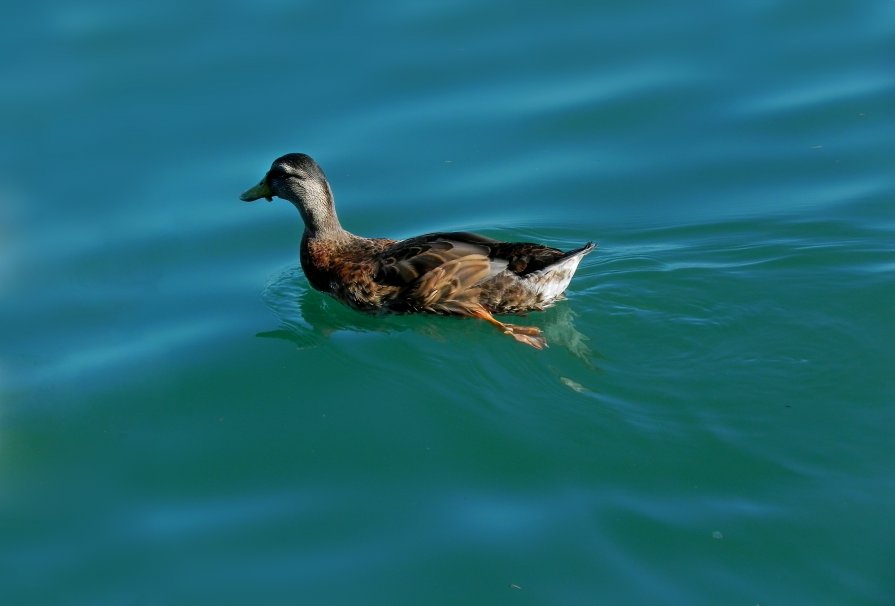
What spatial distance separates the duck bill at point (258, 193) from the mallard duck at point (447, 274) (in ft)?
1.18

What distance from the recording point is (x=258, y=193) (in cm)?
935

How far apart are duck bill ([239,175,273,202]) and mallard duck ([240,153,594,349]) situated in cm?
36

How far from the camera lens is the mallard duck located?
8219 mm

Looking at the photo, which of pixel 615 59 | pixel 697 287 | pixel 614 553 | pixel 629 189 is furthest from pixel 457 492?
pixel 615 59

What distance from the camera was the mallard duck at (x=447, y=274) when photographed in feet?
27.0

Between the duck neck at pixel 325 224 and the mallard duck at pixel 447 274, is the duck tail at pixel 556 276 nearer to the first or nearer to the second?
the mallard duck at pixel 447 274

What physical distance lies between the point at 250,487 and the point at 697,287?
3.23 metres

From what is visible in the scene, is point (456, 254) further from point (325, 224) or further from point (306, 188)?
point (306, 188)

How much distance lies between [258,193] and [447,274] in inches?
72.9

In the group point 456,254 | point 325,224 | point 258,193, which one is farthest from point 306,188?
point 456,254

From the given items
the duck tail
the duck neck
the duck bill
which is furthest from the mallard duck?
the duck bill

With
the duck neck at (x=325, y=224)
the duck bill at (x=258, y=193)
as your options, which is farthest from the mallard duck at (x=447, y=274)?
the duck bill at (x=258, y=193)

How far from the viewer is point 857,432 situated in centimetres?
673

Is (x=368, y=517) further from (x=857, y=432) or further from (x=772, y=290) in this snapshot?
(x=772, y=290)
